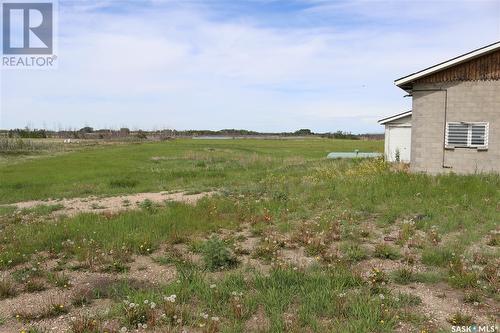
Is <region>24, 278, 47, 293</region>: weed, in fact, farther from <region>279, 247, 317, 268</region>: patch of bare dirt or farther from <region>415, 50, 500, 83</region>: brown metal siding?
<region>415, 50, 500, 83</region>: brown metal siding

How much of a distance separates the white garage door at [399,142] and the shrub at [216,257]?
2128 centimetres

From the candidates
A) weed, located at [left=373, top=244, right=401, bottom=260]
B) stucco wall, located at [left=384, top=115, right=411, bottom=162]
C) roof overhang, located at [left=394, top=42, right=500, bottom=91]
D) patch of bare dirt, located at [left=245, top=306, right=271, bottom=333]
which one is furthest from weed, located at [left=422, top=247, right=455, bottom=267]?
stucco wall, located at [left=384, top=115, right=411, bottom=162]

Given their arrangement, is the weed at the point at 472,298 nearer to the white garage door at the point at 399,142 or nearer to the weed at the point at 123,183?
the weed at the point at 123,183

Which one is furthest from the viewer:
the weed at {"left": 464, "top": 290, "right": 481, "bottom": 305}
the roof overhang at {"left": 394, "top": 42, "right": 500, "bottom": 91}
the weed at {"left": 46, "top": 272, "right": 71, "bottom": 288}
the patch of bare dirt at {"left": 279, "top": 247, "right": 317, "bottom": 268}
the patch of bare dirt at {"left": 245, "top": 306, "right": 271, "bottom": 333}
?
the roof overhang at {"left": 394, "top": 42, "right": 500, "bottom": 91}

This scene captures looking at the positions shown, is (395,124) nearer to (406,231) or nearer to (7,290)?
(406,231)

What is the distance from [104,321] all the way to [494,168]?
46.3 ft

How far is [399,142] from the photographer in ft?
87.5

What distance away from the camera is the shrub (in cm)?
686

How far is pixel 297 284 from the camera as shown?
19.1ft

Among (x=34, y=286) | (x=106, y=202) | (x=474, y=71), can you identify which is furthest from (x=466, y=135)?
(x=34, y=286)

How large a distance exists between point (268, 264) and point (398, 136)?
21915mm

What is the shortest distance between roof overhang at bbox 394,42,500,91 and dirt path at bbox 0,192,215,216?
8757 mm

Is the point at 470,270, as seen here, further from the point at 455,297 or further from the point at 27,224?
the point at 27,224

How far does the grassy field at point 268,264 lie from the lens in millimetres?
4906
